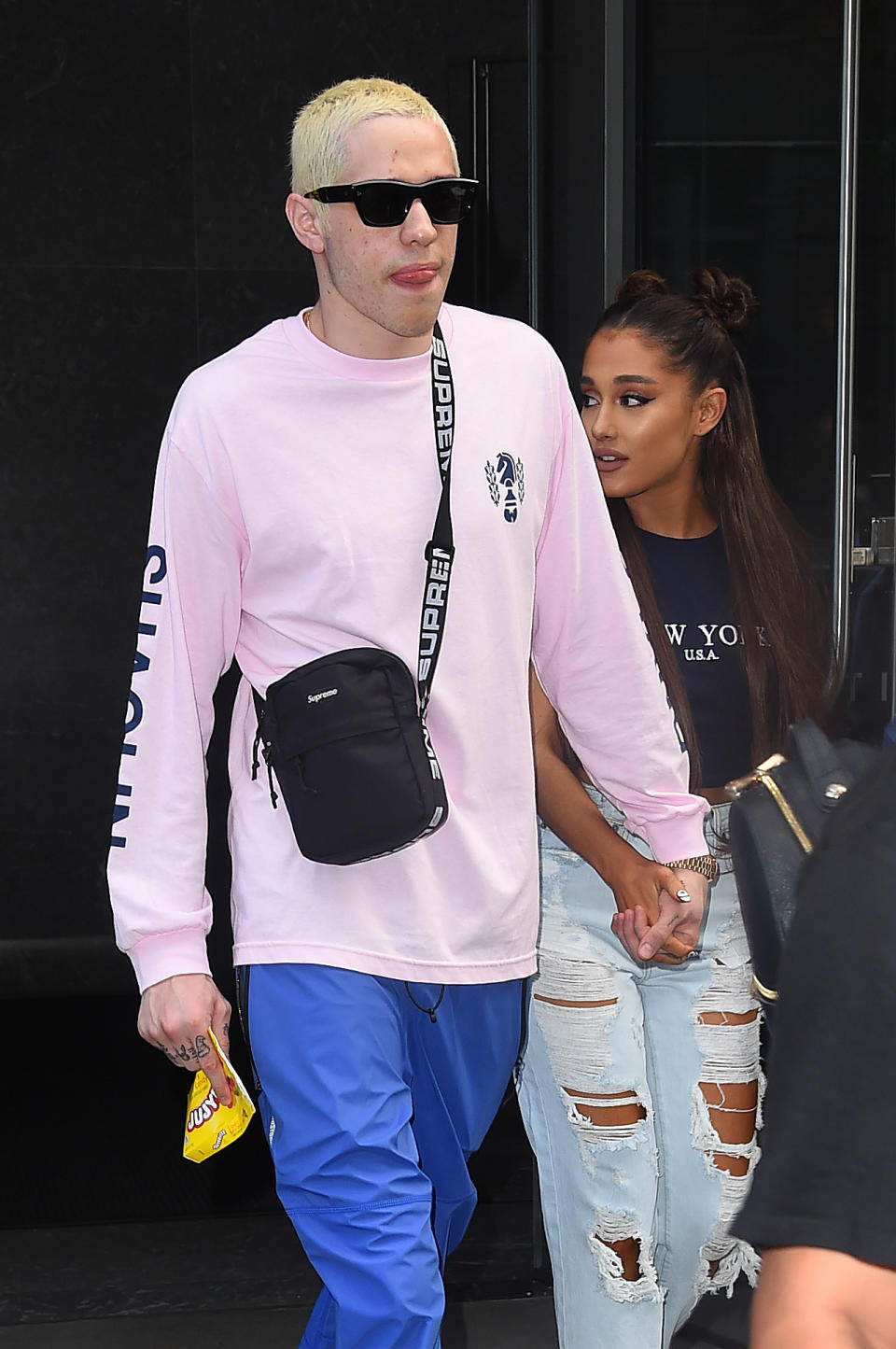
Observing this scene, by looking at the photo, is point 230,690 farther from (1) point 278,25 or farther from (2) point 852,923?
(2) point 852,923

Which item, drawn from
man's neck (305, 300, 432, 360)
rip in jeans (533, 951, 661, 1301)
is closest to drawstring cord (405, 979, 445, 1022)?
rip in jeans (533, 951, 661, 1301)

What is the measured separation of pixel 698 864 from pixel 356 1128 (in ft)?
2.12

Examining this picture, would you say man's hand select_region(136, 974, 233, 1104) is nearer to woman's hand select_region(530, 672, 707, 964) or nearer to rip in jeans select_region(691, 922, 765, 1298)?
woman's hand select_region(530, 672, 707, 964)

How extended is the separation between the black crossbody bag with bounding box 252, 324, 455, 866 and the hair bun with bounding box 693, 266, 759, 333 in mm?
1031

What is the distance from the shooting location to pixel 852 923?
0.80 meters

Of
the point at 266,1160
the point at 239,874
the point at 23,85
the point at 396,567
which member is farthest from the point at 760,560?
the point at 23,85

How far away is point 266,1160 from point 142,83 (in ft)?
10.8

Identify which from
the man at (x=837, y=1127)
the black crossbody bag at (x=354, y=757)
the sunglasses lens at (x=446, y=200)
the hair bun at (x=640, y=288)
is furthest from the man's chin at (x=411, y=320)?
the man at (x=837, y=1127)

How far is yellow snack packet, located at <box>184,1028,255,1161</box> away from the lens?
214 cm

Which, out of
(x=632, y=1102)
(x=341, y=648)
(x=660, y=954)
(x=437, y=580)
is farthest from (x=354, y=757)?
(x=632, y=1102)

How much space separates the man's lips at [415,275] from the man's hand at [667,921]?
84 cm

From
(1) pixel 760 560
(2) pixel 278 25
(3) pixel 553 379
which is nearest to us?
(3) pixel 553 379

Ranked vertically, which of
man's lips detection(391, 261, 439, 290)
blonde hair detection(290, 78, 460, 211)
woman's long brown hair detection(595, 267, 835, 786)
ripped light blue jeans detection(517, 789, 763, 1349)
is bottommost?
ripped light blue jeans detection(517, 789, 763, 1349)

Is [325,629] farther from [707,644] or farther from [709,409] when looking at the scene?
[709,409]
